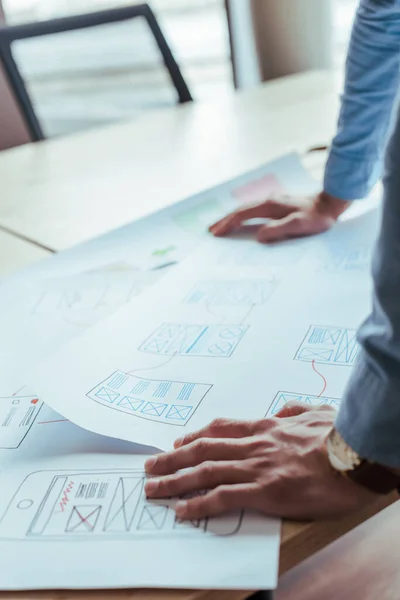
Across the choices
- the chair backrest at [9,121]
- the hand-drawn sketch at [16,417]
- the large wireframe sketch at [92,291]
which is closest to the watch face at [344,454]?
the hand-drawn sketch at [16,417]

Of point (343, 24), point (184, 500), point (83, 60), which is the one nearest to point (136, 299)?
point (184, 500)

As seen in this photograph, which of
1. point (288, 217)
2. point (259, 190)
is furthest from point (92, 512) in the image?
point (259, 190)

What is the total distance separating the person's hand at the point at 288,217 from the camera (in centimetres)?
95

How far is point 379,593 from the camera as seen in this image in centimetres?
80

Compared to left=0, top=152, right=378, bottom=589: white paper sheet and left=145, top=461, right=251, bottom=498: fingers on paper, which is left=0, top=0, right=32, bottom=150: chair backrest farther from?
left=145, top=461, right=251, bottom=498: fingers on paper

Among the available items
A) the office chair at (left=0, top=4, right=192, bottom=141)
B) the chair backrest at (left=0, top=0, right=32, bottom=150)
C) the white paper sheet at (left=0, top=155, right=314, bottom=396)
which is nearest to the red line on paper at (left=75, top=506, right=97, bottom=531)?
the white paper sheet at (left=0, top=155, right=314, bottom=396)

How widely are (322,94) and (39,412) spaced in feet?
4.17

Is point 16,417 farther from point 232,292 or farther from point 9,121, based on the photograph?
point 9,121

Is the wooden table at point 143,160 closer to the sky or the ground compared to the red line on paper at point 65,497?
closer to the ground

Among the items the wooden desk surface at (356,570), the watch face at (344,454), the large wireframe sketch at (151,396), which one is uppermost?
the watch face at (344,454)

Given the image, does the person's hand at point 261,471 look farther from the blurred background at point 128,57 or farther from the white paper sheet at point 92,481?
the blurred background at point 128,57

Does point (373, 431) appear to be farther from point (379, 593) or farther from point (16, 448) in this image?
point (379, 593)

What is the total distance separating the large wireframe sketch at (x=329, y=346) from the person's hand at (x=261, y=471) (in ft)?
0.26

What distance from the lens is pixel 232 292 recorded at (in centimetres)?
80
